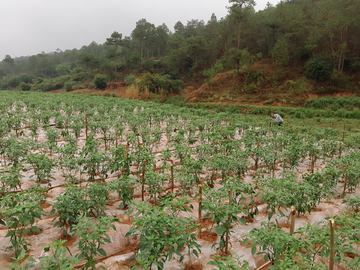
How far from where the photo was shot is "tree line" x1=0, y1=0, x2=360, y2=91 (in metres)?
24.2

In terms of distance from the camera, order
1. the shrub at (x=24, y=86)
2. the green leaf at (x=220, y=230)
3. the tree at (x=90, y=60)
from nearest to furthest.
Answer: the green leaf at (x=220, y=230), the tree at (x=90, y=60), the shrub at (x=24, y=86)

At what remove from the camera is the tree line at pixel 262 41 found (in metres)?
24.2

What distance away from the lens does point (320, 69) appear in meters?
24.4

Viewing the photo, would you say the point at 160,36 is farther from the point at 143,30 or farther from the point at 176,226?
the point at 176,226

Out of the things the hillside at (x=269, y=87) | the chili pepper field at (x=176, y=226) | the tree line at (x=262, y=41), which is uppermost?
the tree line at (x=262, y=41)

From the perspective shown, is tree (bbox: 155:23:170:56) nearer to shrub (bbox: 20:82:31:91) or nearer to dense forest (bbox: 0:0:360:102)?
dense forest (bbox: 0:0:360:102)

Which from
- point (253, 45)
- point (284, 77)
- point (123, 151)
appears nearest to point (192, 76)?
point (253, 45)

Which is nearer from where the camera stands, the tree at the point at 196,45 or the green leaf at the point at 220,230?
the green leaf at the point at 220,230

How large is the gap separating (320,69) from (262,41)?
1102 centimetres

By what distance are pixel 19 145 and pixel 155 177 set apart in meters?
3.29

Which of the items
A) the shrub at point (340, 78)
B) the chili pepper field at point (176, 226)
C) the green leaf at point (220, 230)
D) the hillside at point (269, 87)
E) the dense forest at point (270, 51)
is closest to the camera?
the chili pepper field at point (176, 226)

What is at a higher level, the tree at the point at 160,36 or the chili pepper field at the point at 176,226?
the tree at the point at 160,36

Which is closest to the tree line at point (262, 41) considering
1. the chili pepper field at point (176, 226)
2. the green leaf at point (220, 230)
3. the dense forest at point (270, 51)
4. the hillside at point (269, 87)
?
the dense forest at point (270, 51)

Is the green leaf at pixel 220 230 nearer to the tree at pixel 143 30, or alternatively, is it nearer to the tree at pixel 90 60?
the tree at pixel 143 30
